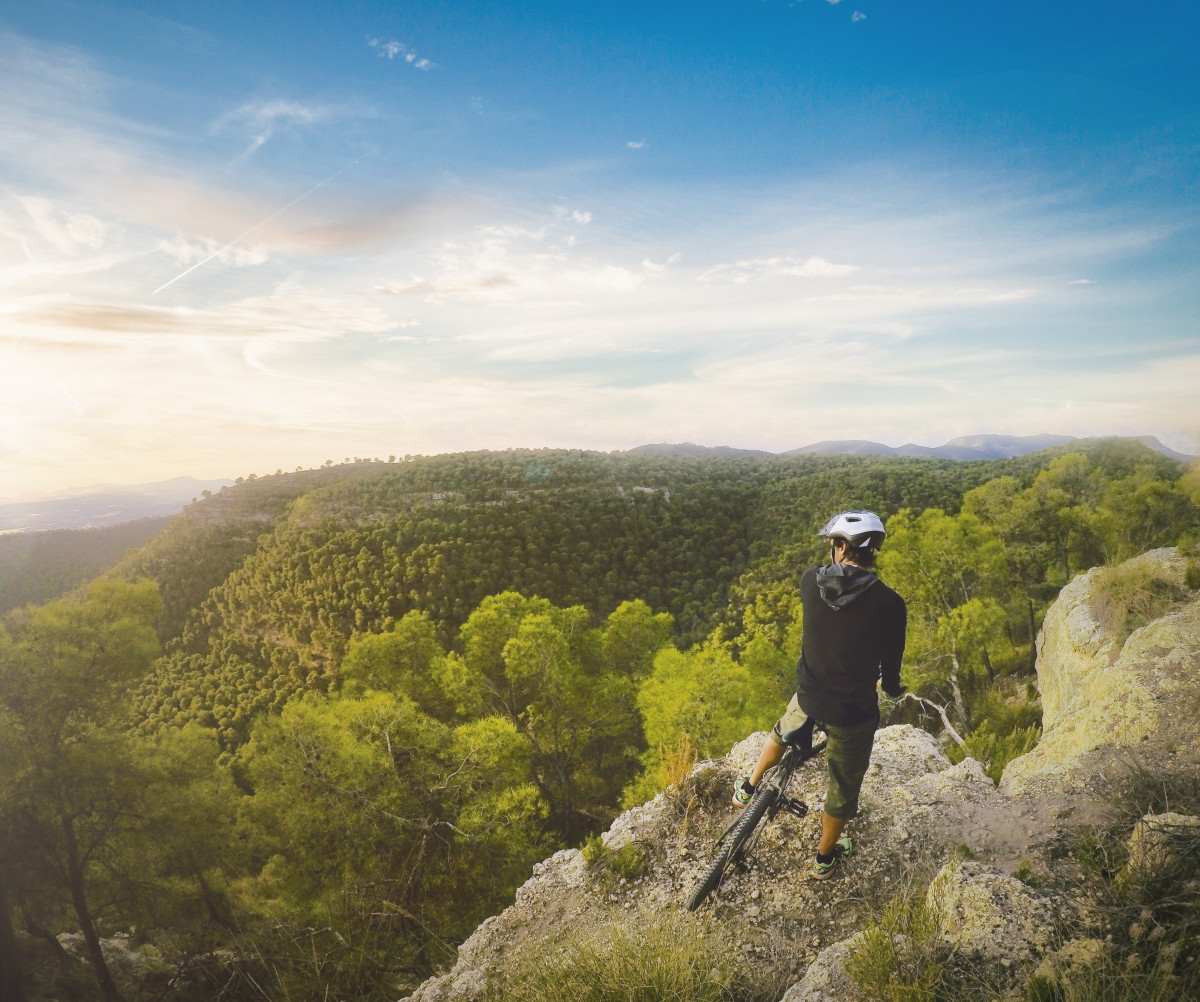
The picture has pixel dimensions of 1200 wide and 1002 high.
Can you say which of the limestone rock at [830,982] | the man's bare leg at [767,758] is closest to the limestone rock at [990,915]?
the limestone rock at [830,982]

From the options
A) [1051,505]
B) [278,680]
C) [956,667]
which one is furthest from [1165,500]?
[278,680]

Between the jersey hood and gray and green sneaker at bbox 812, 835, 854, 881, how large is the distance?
229 centimetres

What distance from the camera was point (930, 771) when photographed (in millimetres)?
6156

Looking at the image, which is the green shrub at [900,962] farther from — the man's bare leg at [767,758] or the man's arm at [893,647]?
the man's bare leg at [767,758]

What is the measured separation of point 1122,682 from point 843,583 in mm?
5668

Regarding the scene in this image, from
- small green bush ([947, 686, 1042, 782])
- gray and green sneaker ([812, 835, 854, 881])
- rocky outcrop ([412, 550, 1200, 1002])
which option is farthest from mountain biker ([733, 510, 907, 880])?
small green bush ([947, 686, 1042, 782])

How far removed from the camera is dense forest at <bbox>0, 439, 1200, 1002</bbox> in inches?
447

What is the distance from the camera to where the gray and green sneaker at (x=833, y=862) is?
4488 millimetres

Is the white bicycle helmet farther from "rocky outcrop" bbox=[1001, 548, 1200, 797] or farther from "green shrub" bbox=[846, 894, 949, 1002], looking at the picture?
"rocky outcrop" bbox=[1001, 548, 1200, 797]

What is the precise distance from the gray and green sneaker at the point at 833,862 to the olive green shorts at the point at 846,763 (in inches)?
20.5

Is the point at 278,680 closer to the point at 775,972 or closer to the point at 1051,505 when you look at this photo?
the point at 775,972

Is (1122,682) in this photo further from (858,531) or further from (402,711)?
(402,711)

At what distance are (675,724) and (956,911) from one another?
12.0 metres

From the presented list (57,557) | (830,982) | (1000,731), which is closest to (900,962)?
(830,982)
